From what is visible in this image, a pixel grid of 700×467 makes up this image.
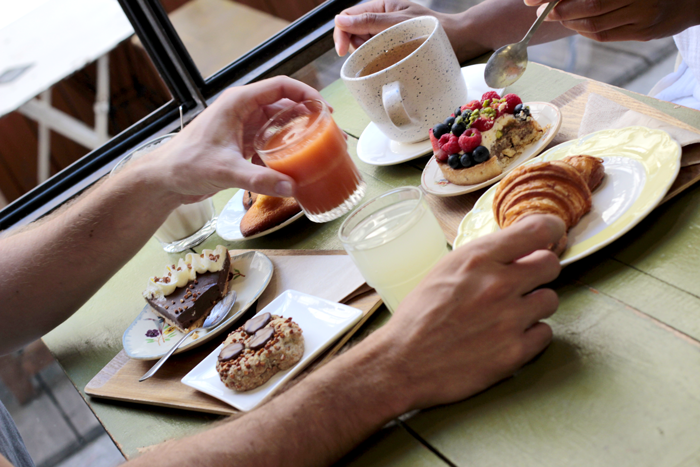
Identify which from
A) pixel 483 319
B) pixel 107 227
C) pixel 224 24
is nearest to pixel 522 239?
pixel 483 319

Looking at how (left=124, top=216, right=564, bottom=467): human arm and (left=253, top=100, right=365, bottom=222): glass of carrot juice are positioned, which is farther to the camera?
(left=253, top=100, right=365, bottom=222): glass of carrot juice

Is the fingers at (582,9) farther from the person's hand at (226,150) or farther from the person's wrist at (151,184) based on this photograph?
the person's wrist at (151,184)

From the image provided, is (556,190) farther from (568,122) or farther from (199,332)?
(199,332)

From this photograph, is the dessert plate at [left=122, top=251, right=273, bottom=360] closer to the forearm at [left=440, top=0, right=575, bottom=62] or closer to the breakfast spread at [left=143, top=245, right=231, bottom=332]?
the breakfast spread at [left=143, top=245, right=231, bottom=332]

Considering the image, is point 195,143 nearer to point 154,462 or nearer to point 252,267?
point 252,267

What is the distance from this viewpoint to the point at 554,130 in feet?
3.35

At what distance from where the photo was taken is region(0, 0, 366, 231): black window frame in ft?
7.12

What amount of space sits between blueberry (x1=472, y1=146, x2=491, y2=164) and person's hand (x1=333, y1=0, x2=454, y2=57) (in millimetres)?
633

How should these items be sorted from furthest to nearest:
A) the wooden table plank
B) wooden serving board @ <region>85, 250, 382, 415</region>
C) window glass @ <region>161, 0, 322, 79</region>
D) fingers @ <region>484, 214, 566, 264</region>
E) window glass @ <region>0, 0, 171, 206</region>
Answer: window glass @ <region>161, 0, 322, 79</region> → window glass @ <region>0, 0, 171, 206</region> → wooden serving board @ <region>85, 250, 382, 415</region> → fingers @ <region>484, 214, 566, 264</region> → the wooden table plank

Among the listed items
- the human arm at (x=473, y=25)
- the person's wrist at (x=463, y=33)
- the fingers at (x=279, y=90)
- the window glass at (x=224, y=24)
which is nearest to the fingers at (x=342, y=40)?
the human arm at (x=473, y=25)

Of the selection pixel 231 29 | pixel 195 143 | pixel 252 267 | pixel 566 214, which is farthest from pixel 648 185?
pixel 231 29

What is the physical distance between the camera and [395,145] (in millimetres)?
1319

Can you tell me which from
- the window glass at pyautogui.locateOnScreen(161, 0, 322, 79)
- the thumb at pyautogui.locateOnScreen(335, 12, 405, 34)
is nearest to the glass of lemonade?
the thumb at pyautogui.locateOnScreen(335, 12, 405, 34)

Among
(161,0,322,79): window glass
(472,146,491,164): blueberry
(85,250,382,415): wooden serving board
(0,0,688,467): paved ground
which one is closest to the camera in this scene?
(85,250,382,415): wooden serving board
